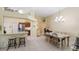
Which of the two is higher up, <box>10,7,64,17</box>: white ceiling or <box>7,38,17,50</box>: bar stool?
<box>10,7,64,17</box>: white ceiling

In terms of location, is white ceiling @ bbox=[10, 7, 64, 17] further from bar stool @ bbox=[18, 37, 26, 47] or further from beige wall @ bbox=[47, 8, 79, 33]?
bar stool @ bbox=[18, 37, 26, 47]

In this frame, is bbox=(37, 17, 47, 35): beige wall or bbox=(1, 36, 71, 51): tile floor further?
bbox=(37, 17, 47, 35): beige wall

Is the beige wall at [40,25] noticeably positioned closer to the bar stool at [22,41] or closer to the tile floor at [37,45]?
the tile floor at [37,45]

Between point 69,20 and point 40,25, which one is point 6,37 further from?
point 69,20

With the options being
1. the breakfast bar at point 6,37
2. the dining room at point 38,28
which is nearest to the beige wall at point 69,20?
the dining room at point 38,28

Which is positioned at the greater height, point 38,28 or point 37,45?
point 38,28

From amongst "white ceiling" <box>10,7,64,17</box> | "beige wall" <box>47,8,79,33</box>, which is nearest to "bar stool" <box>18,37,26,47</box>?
"white ceiling" <box>10,7,64,17</box>

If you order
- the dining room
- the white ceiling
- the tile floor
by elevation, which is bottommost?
the tile floor

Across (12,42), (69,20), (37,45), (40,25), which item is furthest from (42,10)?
(12,42)

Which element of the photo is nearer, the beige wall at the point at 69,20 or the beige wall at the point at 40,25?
the beige wall at the point at 69,20
